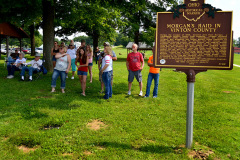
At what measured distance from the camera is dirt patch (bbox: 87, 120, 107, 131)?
506cm

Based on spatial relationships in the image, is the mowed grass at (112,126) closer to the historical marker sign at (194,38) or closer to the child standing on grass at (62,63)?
the child standing on grass at (62,63)

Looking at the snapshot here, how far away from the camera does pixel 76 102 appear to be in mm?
7047

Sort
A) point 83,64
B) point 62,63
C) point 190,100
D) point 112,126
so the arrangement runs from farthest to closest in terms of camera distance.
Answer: point 62,63 < point 83,64 < point 112,126 < point 190,100

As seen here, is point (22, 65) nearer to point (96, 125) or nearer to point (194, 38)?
point (96, 125)

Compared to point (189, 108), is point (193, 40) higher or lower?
higher

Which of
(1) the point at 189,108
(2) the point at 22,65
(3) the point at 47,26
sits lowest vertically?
(1) the point at 189,108

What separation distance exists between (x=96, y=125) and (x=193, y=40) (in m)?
2.91

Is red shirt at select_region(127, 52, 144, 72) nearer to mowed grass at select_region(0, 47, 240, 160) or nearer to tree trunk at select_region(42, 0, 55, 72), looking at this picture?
mowed grass at select_region(0, 47, 240, 160)

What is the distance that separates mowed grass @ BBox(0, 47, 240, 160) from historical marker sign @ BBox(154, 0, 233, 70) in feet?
5.26

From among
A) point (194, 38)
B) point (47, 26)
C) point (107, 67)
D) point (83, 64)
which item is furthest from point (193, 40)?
point (47, 26)

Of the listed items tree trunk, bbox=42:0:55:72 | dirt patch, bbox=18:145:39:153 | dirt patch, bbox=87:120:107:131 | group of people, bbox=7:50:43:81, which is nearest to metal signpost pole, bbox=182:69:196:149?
dirt patch, bbox=87:120:107:131

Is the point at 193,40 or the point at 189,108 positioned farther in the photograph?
the point at 189,108

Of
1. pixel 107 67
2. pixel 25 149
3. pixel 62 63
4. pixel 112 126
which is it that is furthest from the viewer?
pixel 62 63

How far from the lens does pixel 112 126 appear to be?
17.0 feet
